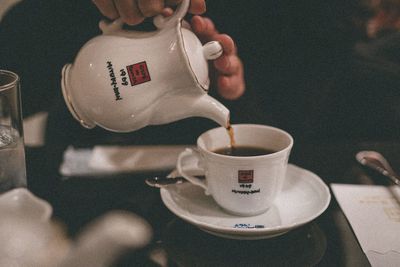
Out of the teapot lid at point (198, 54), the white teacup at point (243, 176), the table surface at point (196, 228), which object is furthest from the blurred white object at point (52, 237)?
the teapot lid at point (198, 54)

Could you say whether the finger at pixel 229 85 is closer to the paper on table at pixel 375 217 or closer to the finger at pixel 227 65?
the finger at pixel 227 65

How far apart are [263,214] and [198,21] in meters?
0.34

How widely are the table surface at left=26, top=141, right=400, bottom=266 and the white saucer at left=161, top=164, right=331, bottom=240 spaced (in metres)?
0.02

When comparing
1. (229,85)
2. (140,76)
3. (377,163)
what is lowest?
(377,163)

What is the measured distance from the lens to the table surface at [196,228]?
66 cm

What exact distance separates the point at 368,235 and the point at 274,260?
0.51 feet

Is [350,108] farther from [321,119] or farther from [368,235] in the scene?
[368,235]

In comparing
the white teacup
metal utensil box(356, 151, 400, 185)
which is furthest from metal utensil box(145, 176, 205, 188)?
metal utensil box(356, 151, 400, 185)

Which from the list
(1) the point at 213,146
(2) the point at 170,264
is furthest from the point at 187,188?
(2) the point at 170,264

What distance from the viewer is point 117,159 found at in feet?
3.11

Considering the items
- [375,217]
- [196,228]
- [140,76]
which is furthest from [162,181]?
[375,217]

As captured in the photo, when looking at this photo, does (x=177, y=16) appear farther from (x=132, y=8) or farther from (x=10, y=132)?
(x=10, y=132)

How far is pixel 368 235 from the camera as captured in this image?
A: 72 cm

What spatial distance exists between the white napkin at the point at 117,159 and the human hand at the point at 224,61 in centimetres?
15
